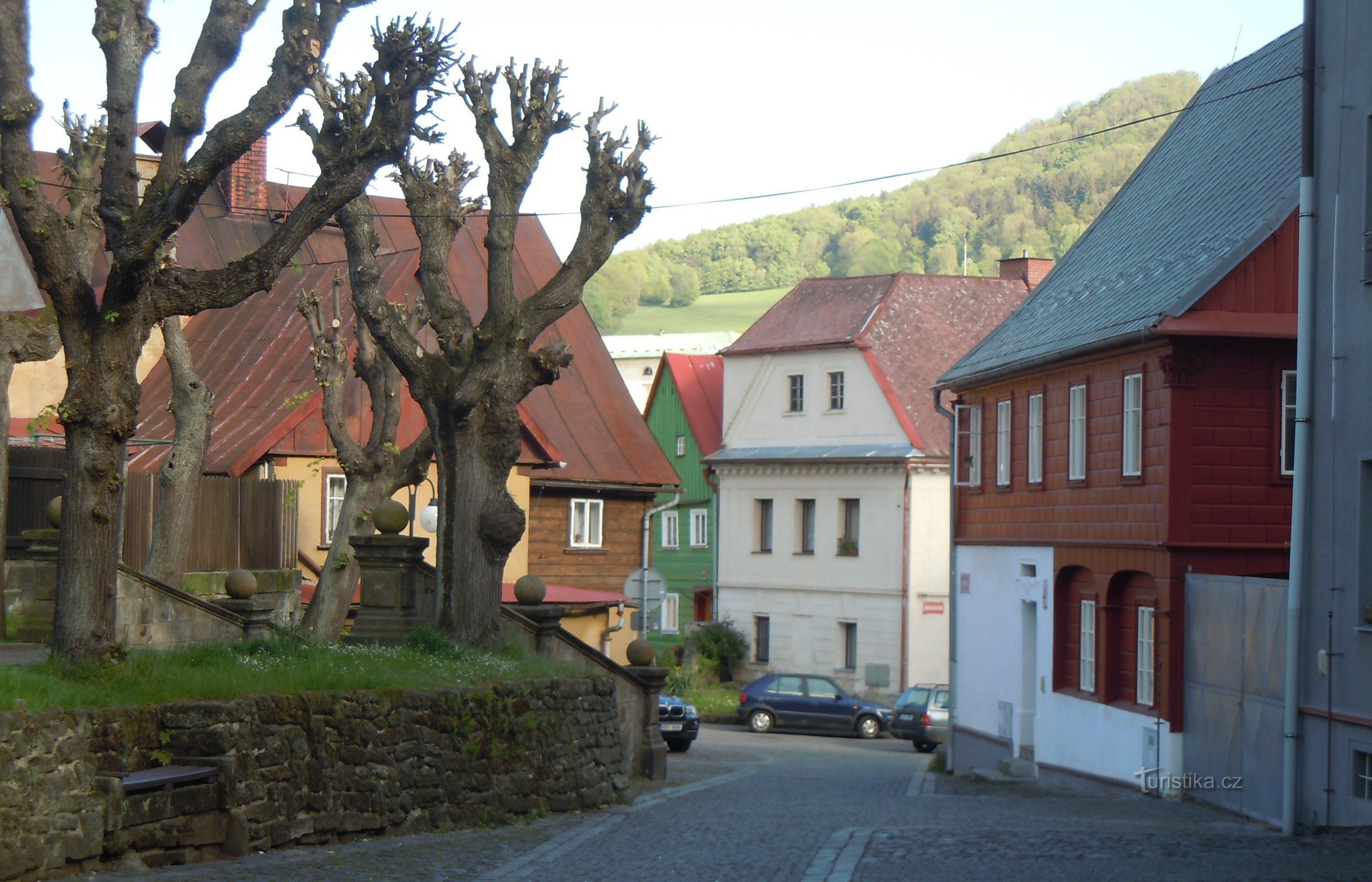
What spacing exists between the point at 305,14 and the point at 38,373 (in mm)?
20621

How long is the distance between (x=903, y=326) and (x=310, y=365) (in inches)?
776

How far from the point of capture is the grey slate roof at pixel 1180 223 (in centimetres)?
2112

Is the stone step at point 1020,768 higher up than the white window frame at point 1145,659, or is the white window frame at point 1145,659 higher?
the white window frame at point 1145,659

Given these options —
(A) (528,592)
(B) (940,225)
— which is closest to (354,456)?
(A) (528,592)

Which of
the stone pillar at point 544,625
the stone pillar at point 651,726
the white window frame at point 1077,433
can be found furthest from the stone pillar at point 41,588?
the white window frame at point 1077,433

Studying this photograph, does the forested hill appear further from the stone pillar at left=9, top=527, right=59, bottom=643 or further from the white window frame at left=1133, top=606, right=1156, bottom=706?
the stone pillar at left=9, top=527, right=59, bottom=643

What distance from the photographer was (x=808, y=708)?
40.2 meters

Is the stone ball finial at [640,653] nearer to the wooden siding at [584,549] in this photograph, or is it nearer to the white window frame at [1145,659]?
the white window frame at [1145,659]

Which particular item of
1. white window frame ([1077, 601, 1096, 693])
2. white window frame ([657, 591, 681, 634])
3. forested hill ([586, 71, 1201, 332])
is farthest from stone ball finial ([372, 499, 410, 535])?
forested hill ([586, 71, 1201, 332])

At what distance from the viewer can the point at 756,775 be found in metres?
25.3

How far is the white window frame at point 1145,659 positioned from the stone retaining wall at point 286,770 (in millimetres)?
8061

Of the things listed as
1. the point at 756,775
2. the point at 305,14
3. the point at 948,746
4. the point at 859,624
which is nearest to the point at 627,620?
the point at 859,624

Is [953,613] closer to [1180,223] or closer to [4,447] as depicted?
[1180,223]

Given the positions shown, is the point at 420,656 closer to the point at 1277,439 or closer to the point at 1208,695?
the point at 1208,695
